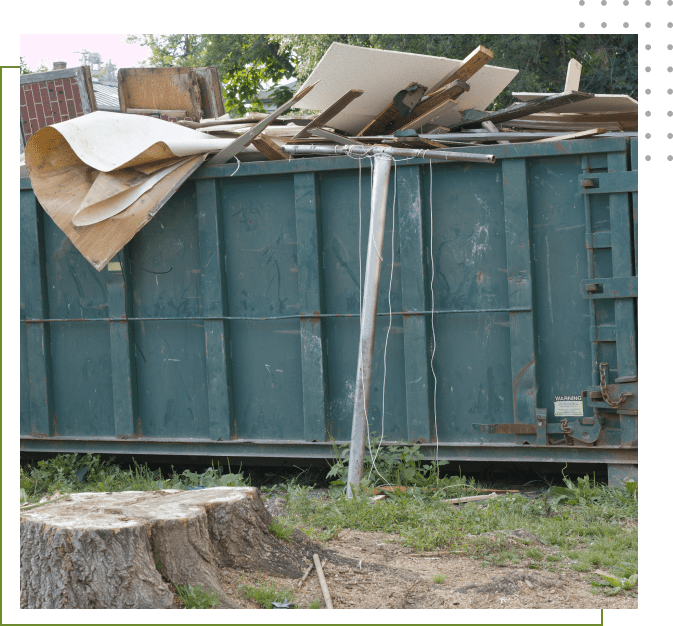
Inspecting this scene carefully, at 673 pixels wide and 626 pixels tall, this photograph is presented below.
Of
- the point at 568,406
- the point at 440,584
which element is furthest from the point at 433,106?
the point at 440,584

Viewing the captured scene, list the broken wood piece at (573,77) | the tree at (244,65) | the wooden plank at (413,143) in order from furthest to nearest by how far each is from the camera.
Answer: the tree at (244,65) < the broken wood piece at (573,77) < the wooden plank at (413,143)

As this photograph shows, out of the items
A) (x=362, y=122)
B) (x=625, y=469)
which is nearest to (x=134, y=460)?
(x=362, y=122)

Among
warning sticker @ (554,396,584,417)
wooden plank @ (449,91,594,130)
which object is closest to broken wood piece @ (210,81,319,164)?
wooden plank @ (449,91,594,130)

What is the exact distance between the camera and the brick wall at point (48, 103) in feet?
22.0

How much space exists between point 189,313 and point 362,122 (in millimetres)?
2060

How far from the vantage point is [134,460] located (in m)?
5.75

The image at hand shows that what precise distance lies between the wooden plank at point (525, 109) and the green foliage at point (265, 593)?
3.89 meters

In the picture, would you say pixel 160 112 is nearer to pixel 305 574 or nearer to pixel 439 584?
pixel 305 574

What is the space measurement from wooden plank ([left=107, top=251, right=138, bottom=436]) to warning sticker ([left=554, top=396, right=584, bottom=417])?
322 centimetres

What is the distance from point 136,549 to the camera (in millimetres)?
3070

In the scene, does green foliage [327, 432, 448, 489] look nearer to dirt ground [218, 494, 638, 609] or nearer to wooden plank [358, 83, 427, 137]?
dirt ground [218, 494, 638, 609]

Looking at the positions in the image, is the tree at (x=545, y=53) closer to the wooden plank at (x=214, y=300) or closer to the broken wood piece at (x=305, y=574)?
the wooden plank at (x=214, y=300)

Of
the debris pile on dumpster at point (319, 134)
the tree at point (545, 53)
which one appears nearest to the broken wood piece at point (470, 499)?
Answer: the debris pile on dumpster at point (319, 134)

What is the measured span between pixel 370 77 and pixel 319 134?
0.58m
